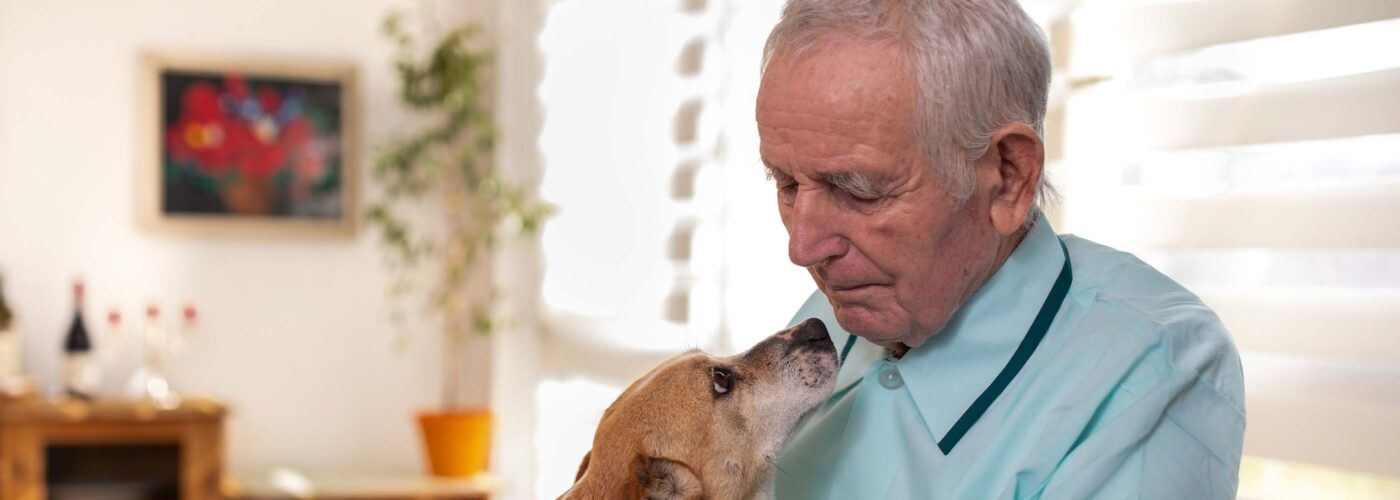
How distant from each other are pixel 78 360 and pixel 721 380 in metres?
4.09

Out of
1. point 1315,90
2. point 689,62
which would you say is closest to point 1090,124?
point 1315,90

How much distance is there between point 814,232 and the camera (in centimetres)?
120

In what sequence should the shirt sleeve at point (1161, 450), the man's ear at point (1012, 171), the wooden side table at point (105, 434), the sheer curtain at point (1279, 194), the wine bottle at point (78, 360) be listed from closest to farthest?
the shirt sleeve at point (1161, 450) → the man's ear at point (1012, 171) → the sheer curtain at point (1279, 194) → the wooden side table at point (105, 434) → the wine bottle at point (78, 360)

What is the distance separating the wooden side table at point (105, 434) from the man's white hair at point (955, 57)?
4.08 m

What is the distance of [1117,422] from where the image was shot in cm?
105

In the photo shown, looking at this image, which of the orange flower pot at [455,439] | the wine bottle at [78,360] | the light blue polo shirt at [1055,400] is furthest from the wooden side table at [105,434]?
the light blue polo shirt at [1055,400]

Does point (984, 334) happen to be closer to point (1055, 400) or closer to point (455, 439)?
point (1055, 400)

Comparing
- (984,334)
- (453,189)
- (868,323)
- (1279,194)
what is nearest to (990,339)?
(984,334)

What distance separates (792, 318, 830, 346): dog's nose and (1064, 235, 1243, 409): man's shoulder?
0.33 m

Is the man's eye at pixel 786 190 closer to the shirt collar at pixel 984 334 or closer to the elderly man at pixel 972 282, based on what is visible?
the elderly man at pixel 972 282

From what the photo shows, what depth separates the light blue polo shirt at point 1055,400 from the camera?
1.05 meters

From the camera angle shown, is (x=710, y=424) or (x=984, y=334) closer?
(x=984, y=334)

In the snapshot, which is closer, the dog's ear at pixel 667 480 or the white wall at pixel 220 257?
the dog's ear at pixel 667 480

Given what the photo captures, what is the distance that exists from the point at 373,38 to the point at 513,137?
1.01 m
